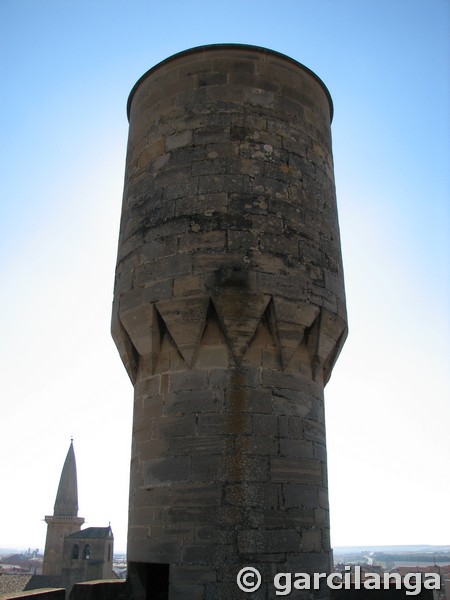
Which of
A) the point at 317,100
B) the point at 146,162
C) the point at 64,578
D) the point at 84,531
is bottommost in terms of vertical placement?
the point at 64,578

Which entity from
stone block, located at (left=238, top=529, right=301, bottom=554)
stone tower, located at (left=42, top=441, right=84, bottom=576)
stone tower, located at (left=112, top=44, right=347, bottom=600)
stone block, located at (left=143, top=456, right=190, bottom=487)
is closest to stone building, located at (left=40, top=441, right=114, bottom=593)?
stone tower, located at (left=42, top=441, right=84, bottom=576)

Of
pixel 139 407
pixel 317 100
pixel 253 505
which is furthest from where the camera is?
Result: pixel 317 100

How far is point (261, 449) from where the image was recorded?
4961 millimetres

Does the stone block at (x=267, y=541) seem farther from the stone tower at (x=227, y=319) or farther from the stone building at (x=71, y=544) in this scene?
the stone building at (x=71, y=544)

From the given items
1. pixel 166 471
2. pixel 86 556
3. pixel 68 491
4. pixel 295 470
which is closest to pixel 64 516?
pixel 68 491

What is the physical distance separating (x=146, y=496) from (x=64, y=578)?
169 ft

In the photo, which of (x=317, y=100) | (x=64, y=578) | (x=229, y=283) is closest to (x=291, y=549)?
(x=229, y=283)

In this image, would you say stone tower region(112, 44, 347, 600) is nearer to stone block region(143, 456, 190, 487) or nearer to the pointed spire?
stone block region(143, 456, 190, 487)

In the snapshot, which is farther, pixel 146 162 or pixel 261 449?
pixel 146 162

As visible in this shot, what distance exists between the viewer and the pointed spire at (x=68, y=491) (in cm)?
5712

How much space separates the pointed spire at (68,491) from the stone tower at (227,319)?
56.3 meters

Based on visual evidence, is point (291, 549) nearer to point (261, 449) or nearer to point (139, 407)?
point (261, 449)

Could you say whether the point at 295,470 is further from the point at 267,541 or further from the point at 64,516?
the point at 64,516

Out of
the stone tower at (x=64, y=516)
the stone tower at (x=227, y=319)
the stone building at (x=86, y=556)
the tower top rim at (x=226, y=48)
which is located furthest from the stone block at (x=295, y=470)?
the stone tower at (x=64, y=516)
